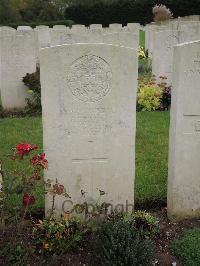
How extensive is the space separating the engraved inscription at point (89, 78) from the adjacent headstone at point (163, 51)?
6.48 m

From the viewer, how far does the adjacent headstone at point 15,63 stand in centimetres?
976

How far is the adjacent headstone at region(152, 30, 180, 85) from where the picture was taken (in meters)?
10.5

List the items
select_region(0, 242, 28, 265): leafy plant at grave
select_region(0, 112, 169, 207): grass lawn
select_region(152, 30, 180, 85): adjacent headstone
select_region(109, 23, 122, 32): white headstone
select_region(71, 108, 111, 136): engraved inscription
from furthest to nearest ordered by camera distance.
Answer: select_region(109, 23, 122, 32): white headstone
select_region(152, 30, 180, 85): adjacent headstone
select_region(0, 112, 169, 207): grass lawn
select_region(71, 108, 111, 136): engraved inscription
select_region(0, 242, 28, 265): leafy plant at grave

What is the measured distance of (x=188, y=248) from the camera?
439 cm

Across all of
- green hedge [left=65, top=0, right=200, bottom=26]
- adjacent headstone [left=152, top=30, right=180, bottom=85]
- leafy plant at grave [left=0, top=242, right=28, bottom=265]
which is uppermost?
green hedge [left=65, top=0, right=200, bottom=26]

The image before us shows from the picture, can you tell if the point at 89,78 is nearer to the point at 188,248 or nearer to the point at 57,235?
the point at 57,235

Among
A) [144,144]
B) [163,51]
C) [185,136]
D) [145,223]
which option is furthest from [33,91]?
[145,223]

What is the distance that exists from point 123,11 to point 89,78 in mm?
30801

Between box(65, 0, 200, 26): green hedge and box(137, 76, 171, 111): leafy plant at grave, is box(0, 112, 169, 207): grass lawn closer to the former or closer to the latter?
box(137, 76, 171, 111): leafy plant at grave

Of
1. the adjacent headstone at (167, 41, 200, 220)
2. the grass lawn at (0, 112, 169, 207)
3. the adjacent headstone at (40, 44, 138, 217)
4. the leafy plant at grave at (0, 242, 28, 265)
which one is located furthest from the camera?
the grass lawn at (0, 112, 169, 207)

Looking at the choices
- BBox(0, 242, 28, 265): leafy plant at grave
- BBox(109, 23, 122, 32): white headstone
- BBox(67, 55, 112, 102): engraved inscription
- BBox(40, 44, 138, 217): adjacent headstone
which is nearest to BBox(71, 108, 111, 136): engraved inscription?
BBox(40, 44, 138, 217): adjacent headstone

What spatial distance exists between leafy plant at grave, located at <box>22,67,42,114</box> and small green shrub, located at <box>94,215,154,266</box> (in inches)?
244

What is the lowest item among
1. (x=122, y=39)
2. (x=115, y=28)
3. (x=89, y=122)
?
(x=89, y=122)

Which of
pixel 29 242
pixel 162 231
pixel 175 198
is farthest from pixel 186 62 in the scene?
pixel 29 242
